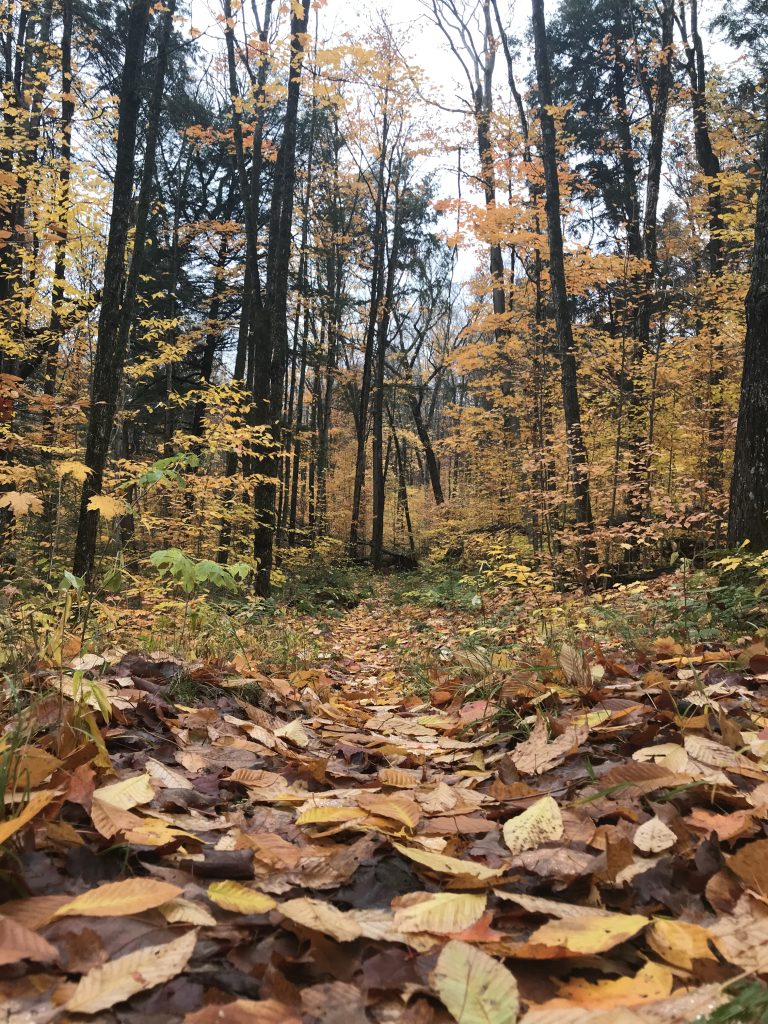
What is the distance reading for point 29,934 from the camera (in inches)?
34.8

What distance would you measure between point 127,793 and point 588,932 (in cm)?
108

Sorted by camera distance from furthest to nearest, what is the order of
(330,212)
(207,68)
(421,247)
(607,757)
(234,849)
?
(421,247) → (330,212) → (207,68) → (607,757) → (234,849)

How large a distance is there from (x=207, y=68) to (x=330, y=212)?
5.31 meters

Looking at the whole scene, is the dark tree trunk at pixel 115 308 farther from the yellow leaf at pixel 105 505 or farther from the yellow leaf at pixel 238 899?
the yellow leaf at pixel 238 899

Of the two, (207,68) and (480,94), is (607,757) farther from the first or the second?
(480,94)

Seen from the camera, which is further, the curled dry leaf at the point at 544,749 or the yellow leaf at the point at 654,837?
the curled dry leaf at the point at 544,749

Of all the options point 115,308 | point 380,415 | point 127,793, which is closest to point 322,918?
point 127,793

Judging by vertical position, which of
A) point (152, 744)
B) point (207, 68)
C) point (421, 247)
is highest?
point (207, 68)

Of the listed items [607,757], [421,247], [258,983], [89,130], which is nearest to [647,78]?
[421,247]

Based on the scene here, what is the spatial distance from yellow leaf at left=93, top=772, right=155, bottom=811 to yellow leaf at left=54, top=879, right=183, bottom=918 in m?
0.35

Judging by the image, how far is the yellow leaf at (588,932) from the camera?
3.09 ft

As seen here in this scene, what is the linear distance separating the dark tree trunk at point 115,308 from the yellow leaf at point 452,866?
18.4 ft

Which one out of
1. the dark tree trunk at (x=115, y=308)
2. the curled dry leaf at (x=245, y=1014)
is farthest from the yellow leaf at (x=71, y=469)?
the curled dry leaf at (x=245, y=1014)

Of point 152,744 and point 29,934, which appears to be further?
point 152,744
